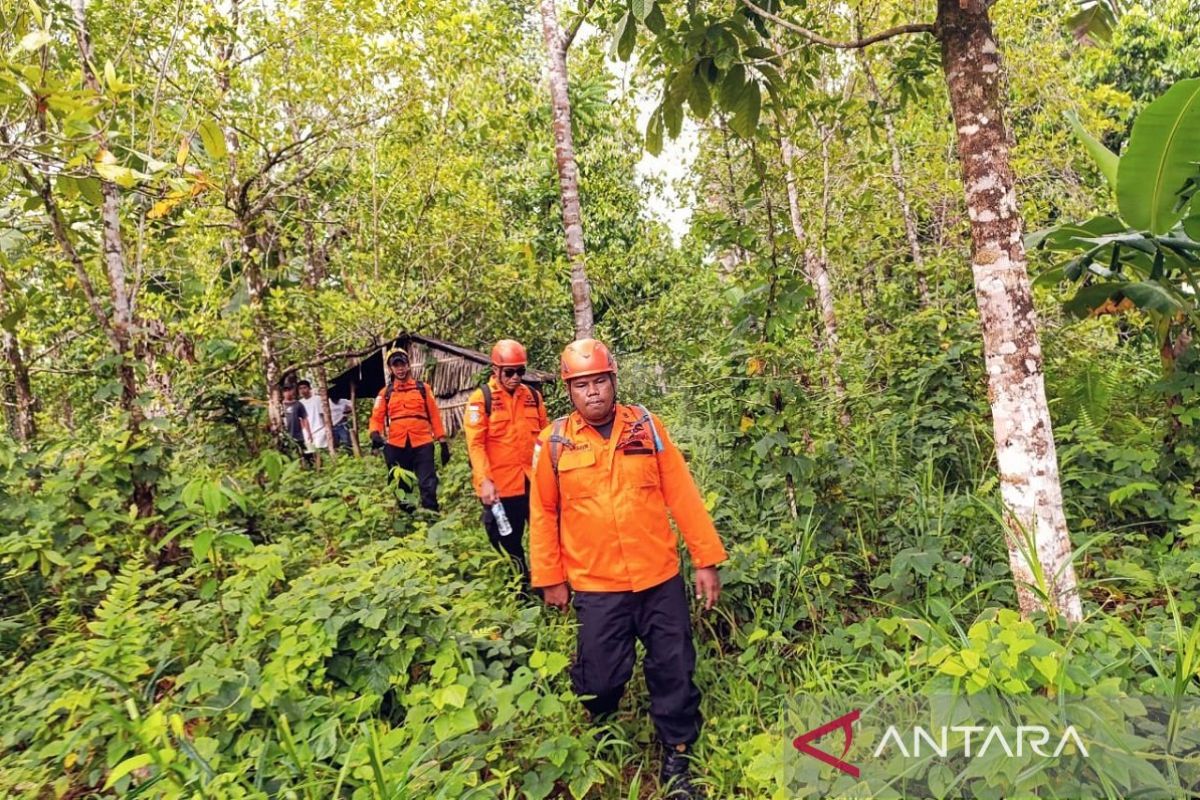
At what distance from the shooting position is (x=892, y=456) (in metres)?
4.46

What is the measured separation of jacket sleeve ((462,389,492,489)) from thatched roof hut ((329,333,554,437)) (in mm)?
4749

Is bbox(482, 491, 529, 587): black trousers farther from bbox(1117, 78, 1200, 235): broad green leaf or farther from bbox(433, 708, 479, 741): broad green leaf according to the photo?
bbox(1117, 78, 1200, 235): broad green leaf

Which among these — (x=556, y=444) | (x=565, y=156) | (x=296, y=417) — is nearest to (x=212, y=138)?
(x=556, y=444)

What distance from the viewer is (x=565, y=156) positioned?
590 cm

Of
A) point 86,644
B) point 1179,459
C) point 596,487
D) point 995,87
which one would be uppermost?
point 995,87

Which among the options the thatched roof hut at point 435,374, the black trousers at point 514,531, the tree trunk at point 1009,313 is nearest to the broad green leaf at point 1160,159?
the tree trunk at point 1009,313

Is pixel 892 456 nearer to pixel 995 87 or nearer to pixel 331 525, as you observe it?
pixel 995 87

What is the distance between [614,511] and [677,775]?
1.15 m

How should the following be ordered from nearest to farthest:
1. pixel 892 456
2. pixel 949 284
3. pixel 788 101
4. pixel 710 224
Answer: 1. pixel 788 101
2. pixel 710 224
3. pixel 892 456
4. pixel 949 284

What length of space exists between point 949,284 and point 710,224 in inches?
Answer: 102

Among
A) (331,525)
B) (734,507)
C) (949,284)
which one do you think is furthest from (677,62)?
(331,525)

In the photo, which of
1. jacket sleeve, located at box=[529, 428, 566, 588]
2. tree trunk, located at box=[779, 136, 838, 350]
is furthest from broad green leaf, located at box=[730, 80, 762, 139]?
tree trunk, located at box=[779, 136, 838, 350]

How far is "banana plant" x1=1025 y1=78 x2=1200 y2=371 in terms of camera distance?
2824 millimetres

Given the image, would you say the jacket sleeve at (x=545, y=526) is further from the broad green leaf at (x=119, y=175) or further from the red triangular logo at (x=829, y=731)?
the broad green leaf at (x=119, y=175)
